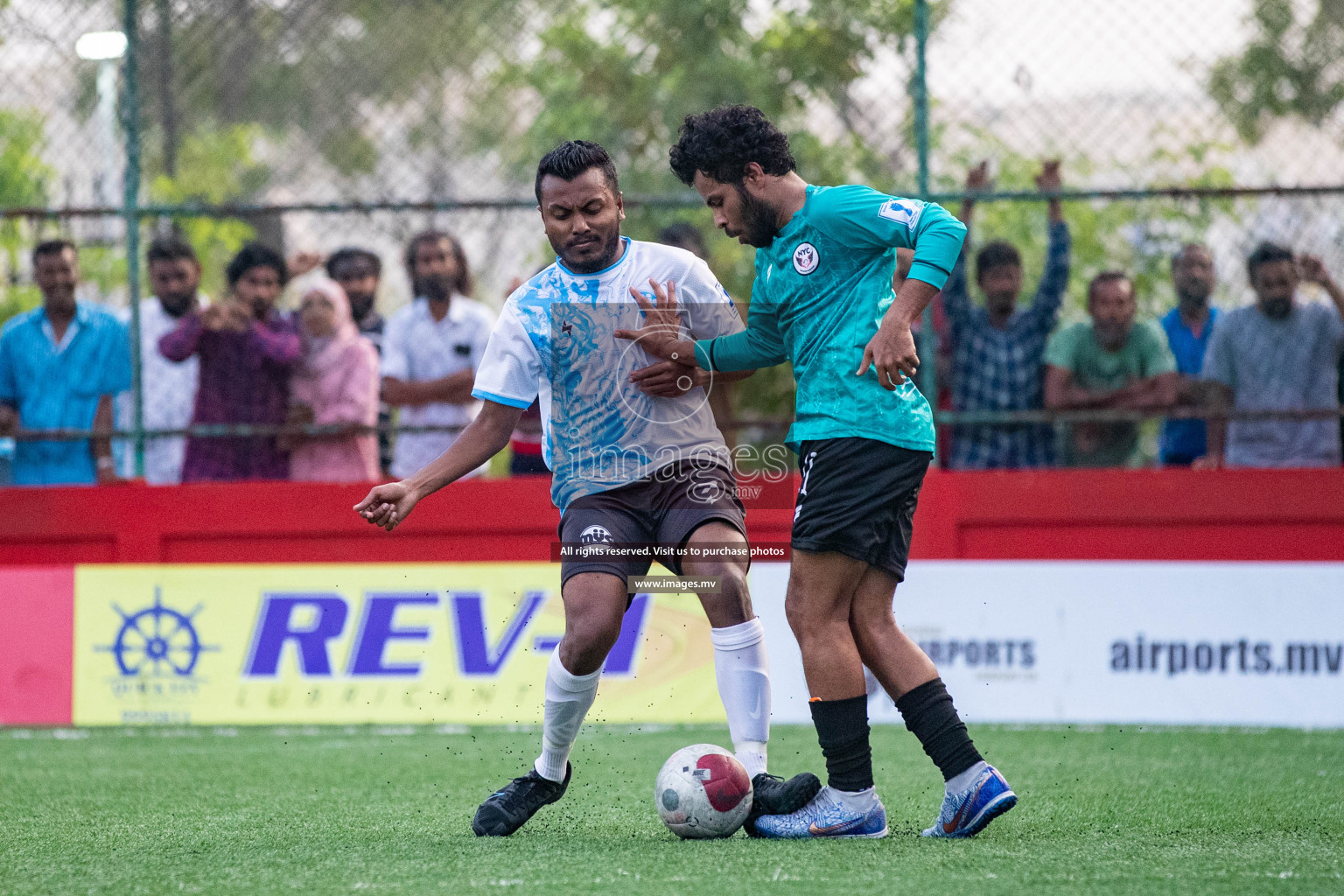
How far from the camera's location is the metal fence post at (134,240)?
7973mm

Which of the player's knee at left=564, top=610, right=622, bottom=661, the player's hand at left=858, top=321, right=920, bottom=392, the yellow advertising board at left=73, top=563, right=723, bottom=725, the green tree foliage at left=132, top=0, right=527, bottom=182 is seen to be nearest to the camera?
the player's hand at left=858, top=321, right=920, bottom=392

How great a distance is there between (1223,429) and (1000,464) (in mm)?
1126

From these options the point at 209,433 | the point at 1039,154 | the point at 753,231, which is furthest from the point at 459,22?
the point at 753,231

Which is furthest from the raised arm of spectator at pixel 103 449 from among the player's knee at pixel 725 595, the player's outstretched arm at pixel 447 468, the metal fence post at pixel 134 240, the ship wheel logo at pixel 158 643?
the player's knee at pixel 725 595

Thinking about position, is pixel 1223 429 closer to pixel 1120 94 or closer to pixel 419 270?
pixel 1120 94

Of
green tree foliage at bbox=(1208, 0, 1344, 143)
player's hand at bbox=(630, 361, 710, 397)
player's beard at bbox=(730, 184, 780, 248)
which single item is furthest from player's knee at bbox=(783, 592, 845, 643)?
green tree foliage at bbox=(1208, 0, 1344, 143)

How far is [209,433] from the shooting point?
784cm

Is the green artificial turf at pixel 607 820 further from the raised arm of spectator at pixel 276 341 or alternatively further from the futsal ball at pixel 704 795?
the raised arm of spectator at pixel 276 341

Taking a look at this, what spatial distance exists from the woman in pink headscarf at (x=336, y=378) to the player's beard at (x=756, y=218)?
430 cm

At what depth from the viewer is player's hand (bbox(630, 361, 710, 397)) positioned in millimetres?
4234

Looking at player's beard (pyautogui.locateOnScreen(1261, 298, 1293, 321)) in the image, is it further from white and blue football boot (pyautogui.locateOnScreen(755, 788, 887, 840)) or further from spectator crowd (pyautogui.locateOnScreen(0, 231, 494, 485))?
white and blue football boot (pyautogui.locateOnScreen(755, 788, 887, 840))

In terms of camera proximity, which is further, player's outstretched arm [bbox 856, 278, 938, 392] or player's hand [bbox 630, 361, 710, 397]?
player's hand [bbox 630, 361, 710, 397]

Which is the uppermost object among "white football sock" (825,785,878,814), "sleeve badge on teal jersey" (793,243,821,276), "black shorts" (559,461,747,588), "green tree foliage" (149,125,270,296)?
"green tree foliage" (149,125,270,296)

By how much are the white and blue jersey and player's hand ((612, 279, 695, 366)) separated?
0.14ft
